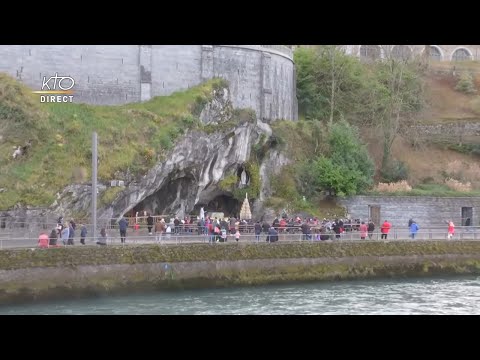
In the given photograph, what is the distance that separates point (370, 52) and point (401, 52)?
12119 mm

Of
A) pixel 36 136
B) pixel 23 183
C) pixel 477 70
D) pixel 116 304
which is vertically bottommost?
pixel 116 304

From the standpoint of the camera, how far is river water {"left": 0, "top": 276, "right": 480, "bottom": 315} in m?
23.8

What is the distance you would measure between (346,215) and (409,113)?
47.2 ft

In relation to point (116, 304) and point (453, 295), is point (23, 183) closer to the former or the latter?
point (116, 304)

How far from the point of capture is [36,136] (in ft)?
108

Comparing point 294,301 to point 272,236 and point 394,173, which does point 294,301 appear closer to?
point 272,236

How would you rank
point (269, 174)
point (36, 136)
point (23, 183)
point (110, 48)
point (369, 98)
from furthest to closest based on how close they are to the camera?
1. point (369, 98)
2. point (269, 174)
3. point (110, 48)
4. point (36, 136)
5. point (23, 183)

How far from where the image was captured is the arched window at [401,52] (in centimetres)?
5459

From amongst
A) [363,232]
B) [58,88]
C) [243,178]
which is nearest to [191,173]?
[243,178]

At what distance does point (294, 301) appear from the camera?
26.0 metres

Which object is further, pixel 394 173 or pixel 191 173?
pixel 394 173

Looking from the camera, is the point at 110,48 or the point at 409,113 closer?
the point at 110,48

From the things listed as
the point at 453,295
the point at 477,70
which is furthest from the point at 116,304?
the point at 477,70

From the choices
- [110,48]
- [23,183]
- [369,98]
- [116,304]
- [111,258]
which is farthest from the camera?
[369,98]
